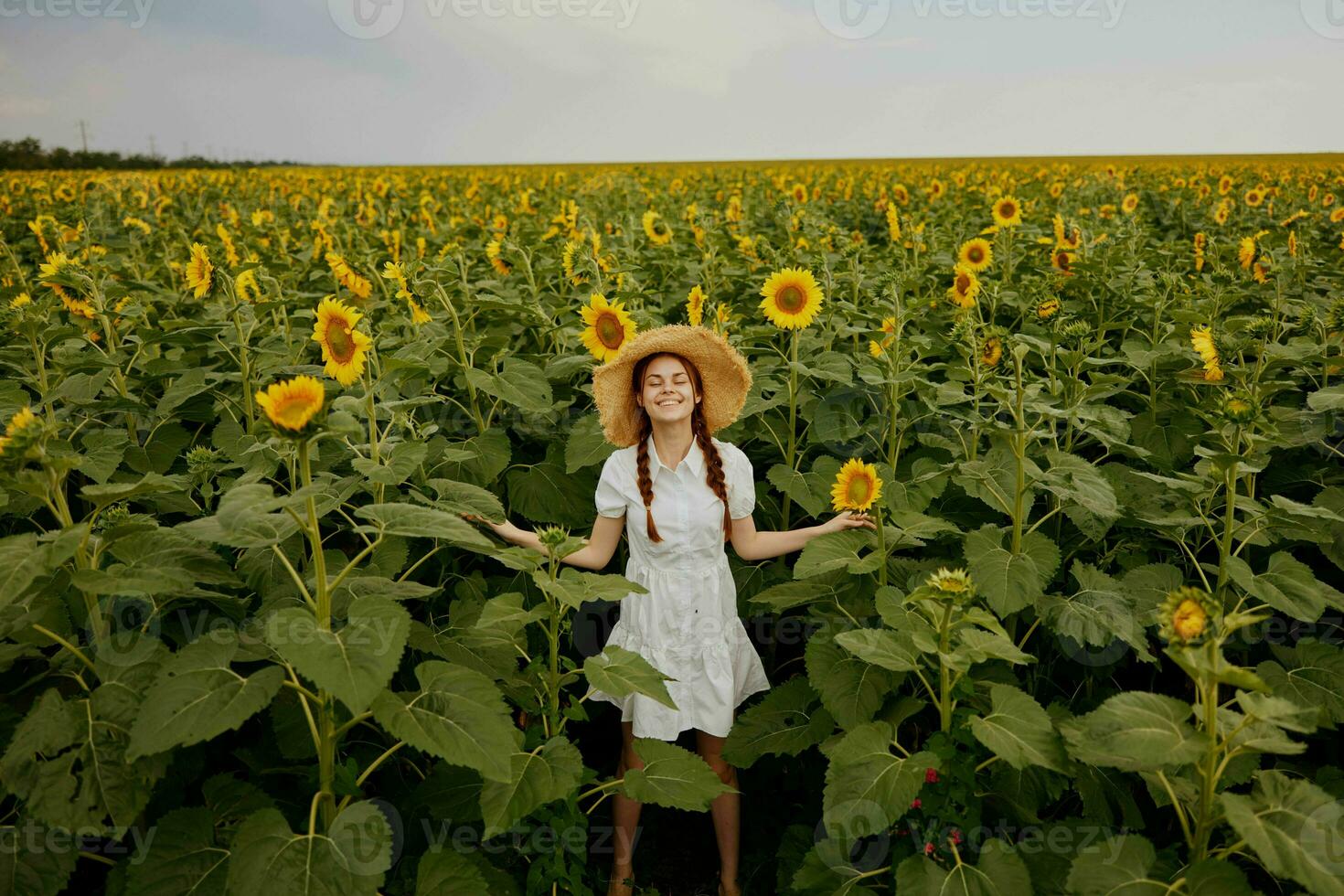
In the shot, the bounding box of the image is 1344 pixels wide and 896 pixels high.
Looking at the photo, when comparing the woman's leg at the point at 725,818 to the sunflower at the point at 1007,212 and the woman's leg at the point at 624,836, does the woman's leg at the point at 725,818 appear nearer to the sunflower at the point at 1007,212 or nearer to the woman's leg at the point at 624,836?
the woman's leg at the point at 624,836

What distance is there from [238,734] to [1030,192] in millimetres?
14758

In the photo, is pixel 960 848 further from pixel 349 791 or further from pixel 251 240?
pixel 251 240

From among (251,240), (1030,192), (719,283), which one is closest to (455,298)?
(719,283)

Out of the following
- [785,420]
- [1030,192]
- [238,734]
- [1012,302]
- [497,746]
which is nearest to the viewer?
[497,746]

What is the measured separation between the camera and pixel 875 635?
235 cm

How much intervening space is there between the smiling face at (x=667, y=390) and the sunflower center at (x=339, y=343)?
1034mm

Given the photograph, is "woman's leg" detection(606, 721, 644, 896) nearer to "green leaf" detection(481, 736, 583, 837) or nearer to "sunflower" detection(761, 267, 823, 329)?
"green leaf" detection(481, 736, 583, 837)

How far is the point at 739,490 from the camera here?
3.18m

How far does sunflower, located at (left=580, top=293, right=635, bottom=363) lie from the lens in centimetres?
372

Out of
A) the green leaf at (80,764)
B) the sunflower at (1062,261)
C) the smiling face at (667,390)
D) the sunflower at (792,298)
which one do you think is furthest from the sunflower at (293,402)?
the sunflower at (1062,261)

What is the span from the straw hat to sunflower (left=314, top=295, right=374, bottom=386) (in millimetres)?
827

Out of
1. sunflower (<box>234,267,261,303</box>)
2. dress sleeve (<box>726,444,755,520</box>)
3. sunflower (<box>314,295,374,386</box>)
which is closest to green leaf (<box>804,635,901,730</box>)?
dress sleeve (<box>726,444,755,520</box>)

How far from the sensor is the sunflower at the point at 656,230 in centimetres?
721

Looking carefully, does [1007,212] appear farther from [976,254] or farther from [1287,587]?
[1287,587]
